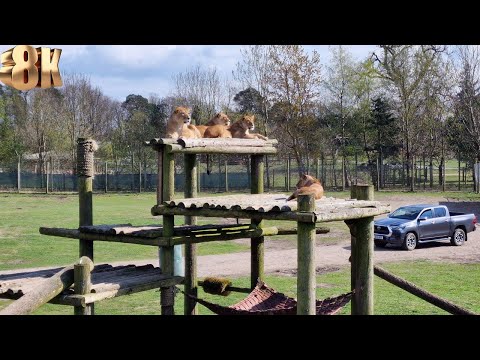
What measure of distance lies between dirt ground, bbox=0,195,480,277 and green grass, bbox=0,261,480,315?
2.60ft

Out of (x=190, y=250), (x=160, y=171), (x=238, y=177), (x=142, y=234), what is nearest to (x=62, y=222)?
(x=190, y=250)

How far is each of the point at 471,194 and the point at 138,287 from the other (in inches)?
1116

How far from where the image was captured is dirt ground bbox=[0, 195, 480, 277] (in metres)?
14.3

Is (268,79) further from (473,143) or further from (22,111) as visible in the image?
(22,111)

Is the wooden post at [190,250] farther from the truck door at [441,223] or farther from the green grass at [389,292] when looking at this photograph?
the truck door at [441,223]

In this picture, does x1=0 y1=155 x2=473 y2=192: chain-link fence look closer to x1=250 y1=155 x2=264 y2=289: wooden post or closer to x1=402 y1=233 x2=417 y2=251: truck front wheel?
x1=402 y1=233 x2=417 y2=251: truck front wheel

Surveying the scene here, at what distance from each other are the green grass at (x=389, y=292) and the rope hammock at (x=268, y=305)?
2671 mm

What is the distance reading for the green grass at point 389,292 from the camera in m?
10.7

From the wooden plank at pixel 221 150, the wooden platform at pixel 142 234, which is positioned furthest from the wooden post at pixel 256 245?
the wooden platform at pixel 142 234

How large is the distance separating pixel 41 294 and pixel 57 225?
1629 centimetres

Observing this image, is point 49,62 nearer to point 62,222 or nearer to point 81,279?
point 62,222

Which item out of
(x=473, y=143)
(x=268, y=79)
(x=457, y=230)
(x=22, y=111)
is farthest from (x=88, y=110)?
(x=457, y=230)

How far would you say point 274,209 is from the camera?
597 cm
